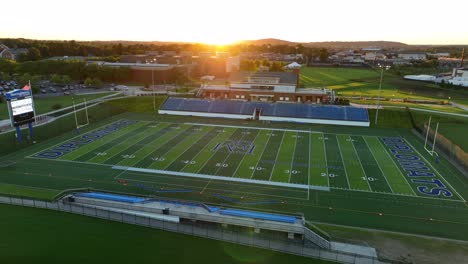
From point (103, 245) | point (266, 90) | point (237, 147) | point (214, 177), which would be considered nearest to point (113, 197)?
point (103, 245)

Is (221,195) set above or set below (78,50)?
below

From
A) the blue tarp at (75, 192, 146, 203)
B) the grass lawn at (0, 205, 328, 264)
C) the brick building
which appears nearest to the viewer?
the grass lawn at (0, 205, 328, 264)

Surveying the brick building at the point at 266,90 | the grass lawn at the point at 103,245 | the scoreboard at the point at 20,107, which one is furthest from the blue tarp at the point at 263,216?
the brick building at the point at 266,90

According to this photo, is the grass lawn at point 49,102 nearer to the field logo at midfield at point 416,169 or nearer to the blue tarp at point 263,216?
the blue tarp at point 263,216

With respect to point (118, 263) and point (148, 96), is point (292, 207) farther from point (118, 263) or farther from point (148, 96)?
point (148, 96)

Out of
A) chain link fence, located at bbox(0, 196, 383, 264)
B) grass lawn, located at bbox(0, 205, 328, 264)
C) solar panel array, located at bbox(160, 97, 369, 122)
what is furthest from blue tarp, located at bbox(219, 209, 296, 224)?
solar panel array, located at bbox(160, 97, 369, 122)

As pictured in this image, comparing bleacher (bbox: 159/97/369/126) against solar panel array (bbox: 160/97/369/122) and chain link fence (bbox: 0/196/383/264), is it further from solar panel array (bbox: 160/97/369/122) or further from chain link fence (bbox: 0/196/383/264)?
chain link fence (bbox: 0/196/383/264)

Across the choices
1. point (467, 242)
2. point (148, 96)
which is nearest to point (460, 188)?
point (467, 242)

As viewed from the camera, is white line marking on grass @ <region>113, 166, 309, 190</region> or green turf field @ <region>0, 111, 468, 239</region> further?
white line marking on grass @ <region>113, 166, 309, 190</region>

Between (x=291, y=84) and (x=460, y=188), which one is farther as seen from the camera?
(x=291, y=84)
